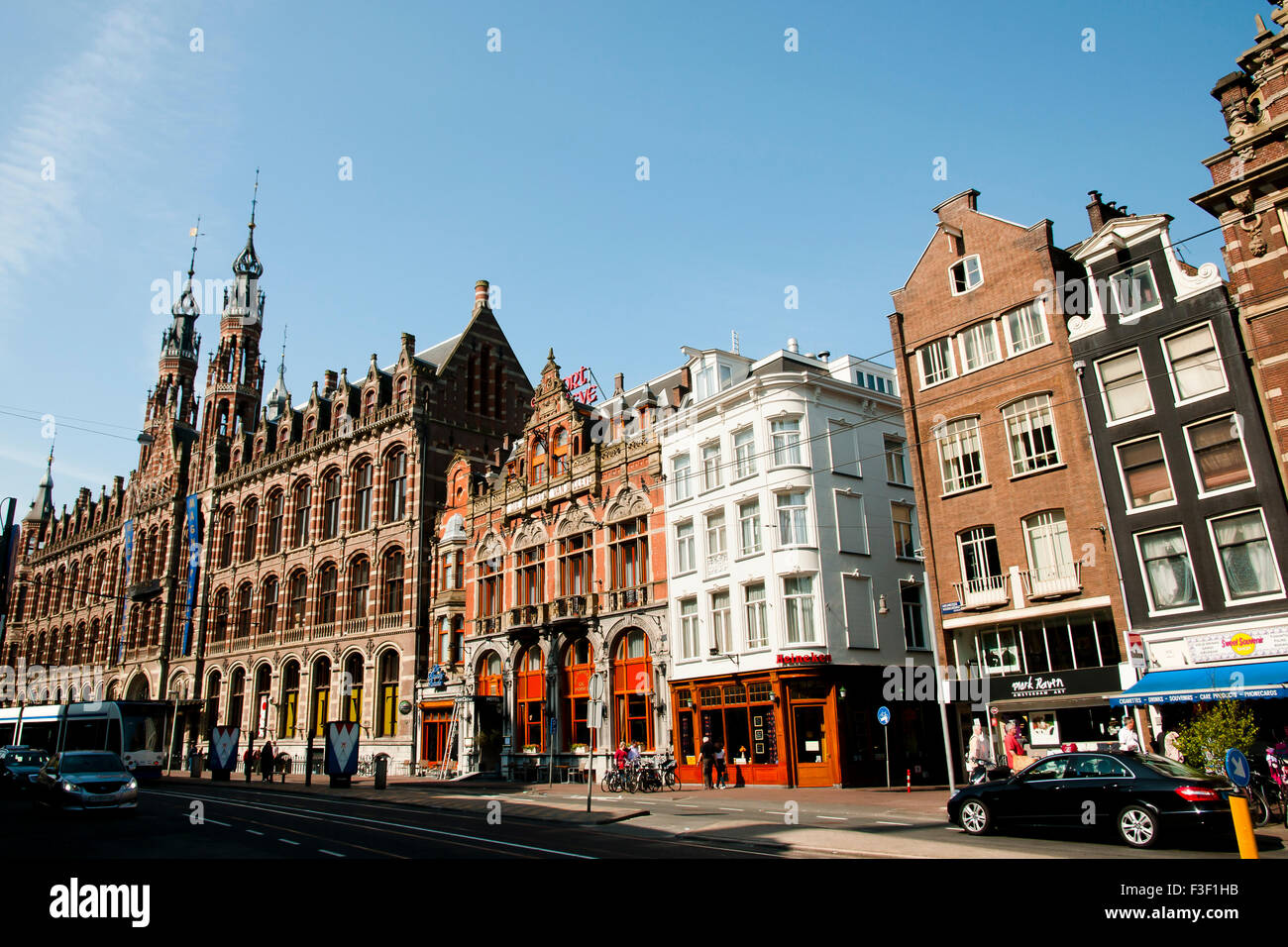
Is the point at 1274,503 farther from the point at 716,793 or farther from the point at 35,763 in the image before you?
the point at 35,763

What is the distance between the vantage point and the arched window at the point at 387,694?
45.6m

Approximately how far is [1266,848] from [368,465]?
4746 cm

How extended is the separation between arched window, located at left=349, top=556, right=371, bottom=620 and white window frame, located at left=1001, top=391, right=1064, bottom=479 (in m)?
36.8

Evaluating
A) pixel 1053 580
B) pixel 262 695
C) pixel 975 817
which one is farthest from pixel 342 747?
pixel 1053 580

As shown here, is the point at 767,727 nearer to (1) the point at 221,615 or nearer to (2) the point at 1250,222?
(2) the point at 1250,222

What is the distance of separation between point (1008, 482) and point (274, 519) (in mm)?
49608

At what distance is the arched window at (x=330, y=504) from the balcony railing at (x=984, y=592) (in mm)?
39715

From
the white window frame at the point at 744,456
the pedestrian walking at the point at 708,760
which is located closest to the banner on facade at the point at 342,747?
the pedestrian walking at the point at 708,760

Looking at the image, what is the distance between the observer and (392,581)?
157 feet

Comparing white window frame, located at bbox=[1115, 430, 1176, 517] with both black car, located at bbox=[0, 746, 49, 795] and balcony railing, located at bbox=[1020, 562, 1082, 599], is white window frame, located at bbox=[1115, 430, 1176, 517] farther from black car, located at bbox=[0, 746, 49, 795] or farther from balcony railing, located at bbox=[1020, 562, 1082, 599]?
black car, located at bbox=[0, 746, 49, 795]

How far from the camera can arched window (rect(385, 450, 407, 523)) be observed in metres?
48.7

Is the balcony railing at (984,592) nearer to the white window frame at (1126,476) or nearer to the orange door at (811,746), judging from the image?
the white window frame at (1126,476)

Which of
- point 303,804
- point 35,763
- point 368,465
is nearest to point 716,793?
point 303,804

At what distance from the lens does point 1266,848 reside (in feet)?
40.1
